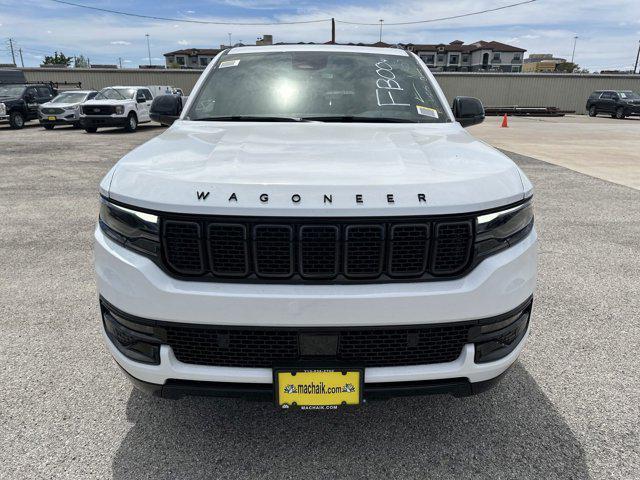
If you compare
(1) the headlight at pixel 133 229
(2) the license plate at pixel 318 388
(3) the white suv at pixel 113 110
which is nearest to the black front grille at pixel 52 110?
(3) the white suv at pixel 113 110

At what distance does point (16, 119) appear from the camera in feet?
69.2

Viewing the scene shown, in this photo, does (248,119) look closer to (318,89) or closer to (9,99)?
(318,89)

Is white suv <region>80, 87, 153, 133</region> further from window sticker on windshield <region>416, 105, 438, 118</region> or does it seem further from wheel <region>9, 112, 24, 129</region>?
window sticker on windshield <region>416, 105, 438, 118</region>

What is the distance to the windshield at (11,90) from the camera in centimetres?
2123

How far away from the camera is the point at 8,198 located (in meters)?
7.95

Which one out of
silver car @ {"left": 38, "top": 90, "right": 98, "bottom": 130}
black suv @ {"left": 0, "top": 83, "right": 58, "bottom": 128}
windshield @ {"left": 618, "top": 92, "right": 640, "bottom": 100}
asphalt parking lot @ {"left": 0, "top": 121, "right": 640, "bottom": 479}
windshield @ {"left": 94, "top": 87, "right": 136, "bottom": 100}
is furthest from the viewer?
windshield @ {"left": 618, "top": 92, "right": 640, "bottom": 100}

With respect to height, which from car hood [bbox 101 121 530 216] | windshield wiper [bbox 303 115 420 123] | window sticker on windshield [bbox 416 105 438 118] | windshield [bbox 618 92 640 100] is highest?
window sticker on windshield [bbox 416 105 438 118]

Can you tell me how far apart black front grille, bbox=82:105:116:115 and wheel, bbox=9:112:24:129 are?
4.21m

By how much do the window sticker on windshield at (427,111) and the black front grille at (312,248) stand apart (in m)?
1.57

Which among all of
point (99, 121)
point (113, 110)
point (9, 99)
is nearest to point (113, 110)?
point (113, 110)

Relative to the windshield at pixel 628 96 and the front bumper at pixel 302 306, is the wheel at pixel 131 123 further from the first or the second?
the windshield at pixel 628 96

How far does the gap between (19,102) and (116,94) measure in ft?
15.1

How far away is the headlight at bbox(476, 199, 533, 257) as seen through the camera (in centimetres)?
197

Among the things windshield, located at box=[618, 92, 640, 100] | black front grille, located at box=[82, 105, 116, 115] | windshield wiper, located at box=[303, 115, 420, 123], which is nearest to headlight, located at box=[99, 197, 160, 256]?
windshield wiper, located at box=[303, 115, 420, 123]
